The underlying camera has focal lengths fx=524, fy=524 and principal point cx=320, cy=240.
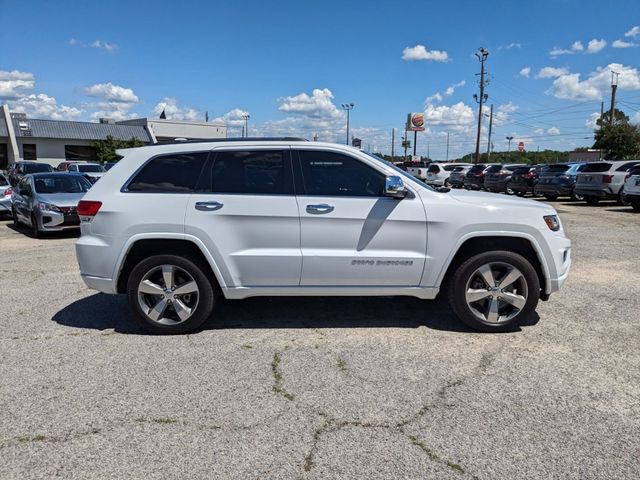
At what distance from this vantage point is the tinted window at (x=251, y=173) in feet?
16.1

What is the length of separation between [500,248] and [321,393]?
2400mm

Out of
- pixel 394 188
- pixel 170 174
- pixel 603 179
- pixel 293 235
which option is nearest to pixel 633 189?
pixel 603 179

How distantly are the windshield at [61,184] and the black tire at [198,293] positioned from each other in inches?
379

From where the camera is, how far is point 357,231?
4.82 m

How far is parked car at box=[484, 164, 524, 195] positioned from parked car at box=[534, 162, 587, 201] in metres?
2.83

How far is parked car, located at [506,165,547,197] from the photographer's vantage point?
2372 centimetres

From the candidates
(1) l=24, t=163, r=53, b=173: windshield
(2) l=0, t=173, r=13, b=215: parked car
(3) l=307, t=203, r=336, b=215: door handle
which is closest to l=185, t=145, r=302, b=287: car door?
(3) l=307, t=203, r=336, b=215: door handle

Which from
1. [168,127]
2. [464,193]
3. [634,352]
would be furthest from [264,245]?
[168,127]

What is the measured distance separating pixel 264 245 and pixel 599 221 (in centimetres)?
1297

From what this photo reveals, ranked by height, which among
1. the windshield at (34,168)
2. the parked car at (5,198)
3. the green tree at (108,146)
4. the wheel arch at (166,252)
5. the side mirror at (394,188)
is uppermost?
the green tree at (108,146)

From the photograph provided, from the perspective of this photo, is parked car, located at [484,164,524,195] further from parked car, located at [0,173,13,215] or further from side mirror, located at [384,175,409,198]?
side mirror, located at [384,175,409,198]

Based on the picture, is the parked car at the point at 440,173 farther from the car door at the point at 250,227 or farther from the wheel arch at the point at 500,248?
Answer: the car door at the point at 250,227

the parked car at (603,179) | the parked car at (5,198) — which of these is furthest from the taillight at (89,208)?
the parked car at (603,179)

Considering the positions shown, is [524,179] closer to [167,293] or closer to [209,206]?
[209,206]
